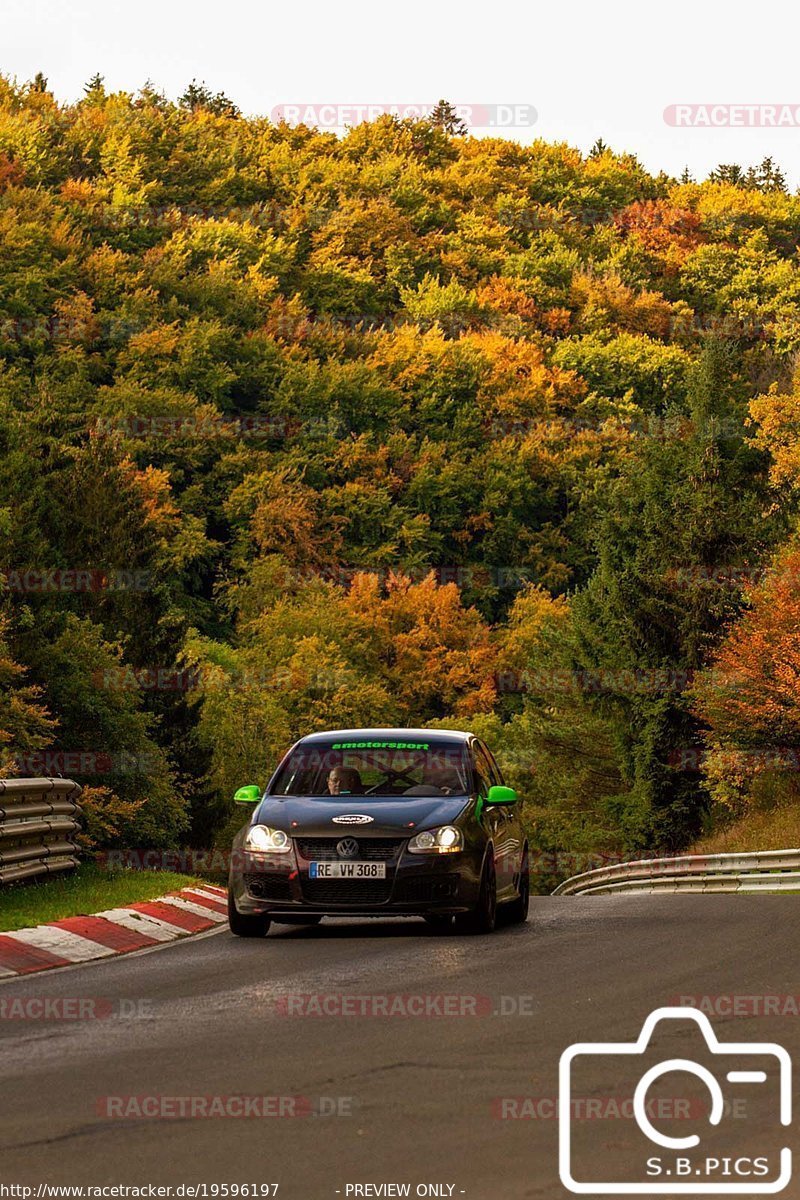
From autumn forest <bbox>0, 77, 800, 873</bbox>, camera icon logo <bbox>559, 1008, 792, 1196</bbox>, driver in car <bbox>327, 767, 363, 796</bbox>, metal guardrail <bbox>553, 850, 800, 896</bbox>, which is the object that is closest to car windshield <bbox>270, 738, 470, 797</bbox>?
driver in car <bbox>327, 767, 363, 796</bbox>

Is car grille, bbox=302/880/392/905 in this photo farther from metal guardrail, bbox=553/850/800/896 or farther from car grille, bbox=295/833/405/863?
metal guardrail, bbox=553/850/800/896

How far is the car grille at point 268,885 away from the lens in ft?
48.7

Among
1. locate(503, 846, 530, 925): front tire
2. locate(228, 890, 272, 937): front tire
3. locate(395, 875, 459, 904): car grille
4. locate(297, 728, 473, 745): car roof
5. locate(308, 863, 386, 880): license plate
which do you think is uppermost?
locate(297, 728, 473, 745): car roof

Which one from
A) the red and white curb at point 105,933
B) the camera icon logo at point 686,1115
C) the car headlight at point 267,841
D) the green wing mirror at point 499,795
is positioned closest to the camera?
the camera icon logo at point 686,1115

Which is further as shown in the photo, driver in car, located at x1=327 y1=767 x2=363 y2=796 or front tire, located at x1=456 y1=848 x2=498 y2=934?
driver in car, located at x1=327 y1=767 x2=363 y2=796

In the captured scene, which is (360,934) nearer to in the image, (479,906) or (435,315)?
(479,906)

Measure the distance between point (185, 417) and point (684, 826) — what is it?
43549 mm

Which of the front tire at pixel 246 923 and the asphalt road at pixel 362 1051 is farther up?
the asphalt road at pixel 362 1051

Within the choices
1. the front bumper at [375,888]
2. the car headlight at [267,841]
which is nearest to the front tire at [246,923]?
the front bumper at [375,888]

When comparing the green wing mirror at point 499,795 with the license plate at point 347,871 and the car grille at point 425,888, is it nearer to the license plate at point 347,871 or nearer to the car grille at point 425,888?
the car grille at point 425,888

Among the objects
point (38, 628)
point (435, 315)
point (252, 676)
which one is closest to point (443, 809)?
point (38, 628)

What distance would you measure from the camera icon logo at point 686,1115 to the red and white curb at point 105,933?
16.8 ft

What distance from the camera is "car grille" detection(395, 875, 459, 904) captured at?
1467cm

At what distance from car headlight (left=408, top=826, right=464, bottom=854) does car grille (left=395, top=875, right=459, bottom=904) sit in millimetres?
191
